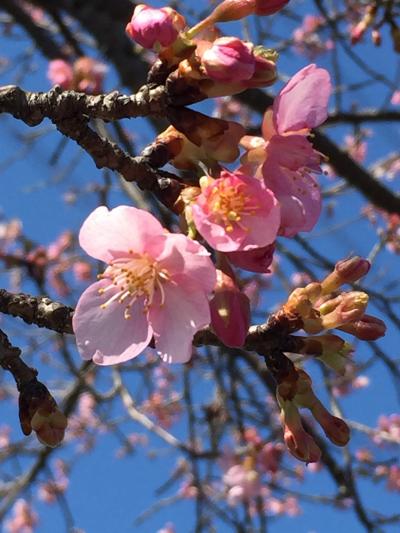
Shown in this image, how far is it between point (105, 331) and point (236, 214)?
0.26 metres

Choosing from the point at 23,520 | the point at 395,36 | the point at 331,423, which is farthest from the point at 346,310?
the point at 23,520

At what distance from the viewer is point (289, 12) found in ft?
13.3

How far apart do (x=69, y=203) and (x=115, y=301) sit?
507cm

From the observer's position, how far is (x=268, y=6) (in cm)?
104

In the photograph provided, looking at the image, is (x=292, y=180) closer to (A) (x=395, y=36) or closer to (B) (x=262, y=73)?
(B) (x=262, y=73)

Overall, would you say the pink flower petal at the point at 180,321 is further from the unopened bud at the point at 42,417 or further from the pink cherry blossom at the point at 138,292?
the unopened bud at the point at 42,417

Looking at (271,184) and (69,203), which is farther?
(69,203)

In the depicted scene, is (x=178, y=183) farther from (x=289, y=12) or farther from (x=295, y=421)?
(x=289, y=12)

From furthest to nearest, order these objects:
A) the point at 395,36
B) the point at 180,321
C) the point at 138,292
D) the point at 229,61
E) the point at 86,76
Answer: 1. the point at 86,76
2. the point at 395,36
3. the point at 138,292
4. the point at 180,321
5. the point at 229,61

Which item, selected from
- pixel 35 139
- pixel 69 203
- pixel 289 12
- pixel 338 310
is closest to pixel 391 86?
pixel 289 12

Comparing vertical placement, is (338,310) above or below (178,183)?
below

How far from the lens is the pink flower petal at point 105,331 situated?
101cm

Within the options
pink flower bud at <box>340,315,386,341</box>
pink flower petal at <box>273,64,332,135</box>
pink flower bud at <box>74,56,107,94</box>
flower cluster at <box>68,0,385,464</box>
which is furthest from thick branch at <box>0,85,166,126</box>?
pink flower bud at <box>74,56,107,94</box>

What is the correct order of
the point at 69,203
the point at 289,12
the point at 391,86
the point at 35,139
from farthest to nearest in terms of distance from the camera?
the point at 69,203, the point at 35,139, the point at 289,12, the point at 391,86
